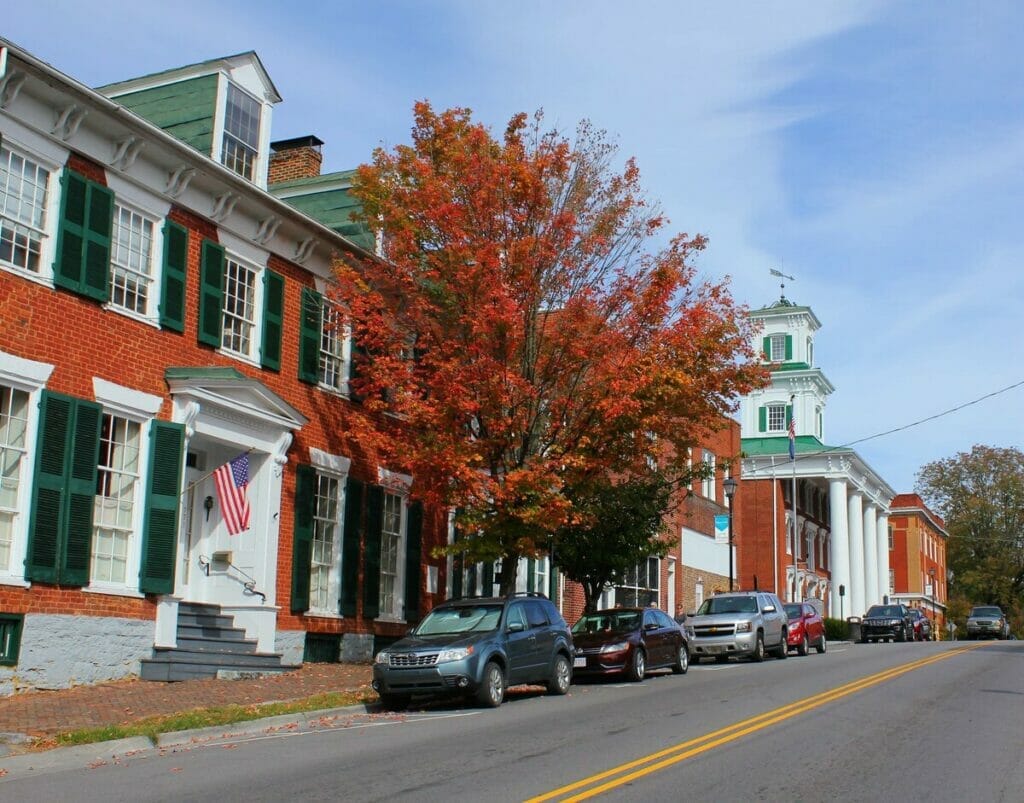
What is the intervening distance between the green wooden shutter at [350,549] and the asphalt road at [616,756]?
628 cm

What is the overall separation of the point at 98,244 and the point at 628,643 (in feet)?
37.4

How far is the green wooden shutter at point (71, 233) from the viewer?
55.1 ft

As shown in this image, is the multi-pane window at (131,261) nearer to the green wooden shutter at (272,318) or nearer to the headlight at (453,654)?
the green wooden shutter at (272,318)

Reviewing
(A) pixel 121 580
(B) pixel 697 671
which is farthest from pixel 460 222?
(B) pixel 697 671

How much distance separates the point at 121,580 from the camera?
17734 mm

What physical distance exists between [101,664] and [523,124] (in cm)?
1160

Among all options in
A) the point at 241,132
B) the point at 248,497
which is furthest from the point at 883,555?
the point at 241,132

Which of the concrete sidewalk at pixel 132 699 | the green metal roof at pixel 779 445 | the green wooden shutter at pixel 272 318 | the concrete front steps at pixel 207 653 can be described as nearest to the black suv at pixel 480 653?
the concrete sidewalk at pixel 132 699

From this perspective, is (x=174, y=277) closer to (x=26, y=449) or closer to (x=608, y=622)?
(x=26, y=449)

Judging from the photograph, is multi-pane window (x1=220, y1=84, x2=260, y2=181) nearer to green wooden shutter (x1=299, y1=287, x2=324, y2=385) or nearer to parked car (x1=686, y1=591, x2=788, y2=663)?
green wooden shutter (x1=299, y1=287, x2=324, y2=385)

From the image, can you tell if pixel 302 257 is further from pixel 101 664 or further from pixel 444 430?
pixel 101 664

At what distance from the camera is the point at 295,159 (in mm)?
27469

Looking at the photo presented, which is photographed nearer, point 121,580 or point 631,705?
point 631,705

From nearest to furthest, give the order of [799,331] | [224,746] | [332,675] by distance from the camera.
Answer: [224,746] < [332,675] < [799,331]
